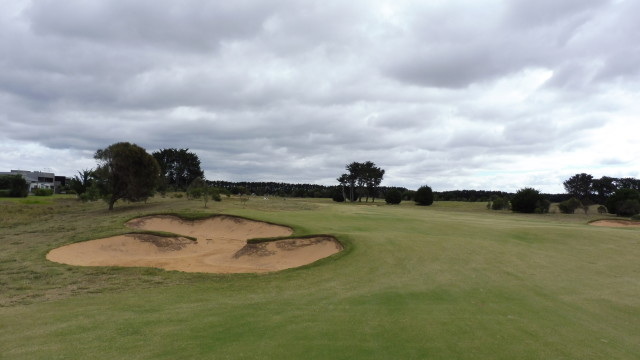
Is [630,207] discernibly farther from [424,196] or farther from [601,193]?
[601,193]

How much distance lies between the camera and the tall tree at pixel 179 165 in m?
98.6

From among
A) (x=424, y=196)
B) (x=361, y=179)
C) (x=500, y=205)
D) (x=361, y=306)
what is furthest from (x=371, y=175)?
(x=361, y=306)

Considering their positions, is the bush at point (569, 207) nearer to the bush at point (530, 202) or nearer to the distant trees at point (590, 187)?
the bush at point (530, 202)

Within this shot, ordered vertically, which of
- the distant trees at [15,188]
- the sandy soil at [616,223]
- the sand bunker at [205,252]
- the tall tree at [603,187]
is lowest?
the sand bunker at [205,252]

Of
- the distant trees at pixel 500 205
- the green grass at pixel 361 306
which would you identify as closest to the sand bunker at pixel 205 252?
the green grass at pixel 361 306

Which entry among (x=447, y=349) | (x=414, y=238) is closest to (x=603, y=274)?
(x=414, y=238)

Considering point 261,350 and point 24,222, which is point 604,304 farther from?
point 24,222

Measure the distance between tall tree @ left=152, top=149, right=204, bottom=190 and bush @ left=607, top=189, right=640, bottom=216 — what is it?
82.7m

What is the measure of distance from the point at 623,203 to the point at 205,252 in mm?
→ 57783

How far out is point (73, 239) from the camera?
24422 mm

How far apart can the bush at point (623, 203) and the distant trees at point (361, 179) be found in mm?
47859

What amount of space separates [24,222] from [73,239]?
16.5 m

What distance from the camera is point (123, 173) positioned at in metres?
43.1

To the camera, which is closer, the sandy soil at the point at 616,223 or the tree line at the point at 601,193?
the sandy soil at the point at 616,223
